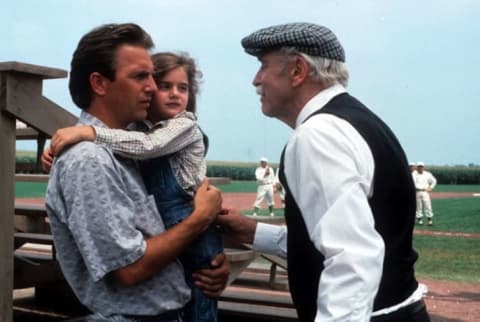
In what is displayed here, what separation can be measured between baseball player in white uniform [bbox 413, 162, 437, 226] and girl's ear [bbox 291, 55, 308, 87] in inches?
844

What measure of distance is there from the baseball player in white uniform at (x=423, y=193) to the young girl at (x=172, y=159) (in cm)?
2103

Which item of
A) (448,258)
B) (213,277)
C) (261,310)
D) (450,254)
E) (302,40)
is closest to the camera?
(302,40)

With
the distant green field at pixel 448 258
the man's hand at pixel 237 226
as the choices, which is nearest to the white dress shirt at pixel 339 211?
the man's hand at pixel 237 226

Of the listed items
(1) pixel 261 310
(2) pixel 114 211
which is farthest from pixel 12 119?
(1) pixel 261 310

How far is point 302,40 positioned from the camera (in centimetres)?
204

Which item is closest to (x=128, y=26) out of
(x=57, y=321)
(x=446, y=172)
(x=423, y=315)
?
(x=423, y=315)

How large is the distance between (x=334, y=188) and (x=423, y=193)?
23437 mm

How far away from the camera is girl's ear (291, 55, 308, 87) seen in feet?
6.72

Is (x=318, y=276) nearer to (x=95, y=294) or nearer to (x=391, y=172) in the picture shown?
(x=391, y=172)

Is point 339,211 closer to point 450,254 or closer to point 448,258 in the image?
point 448,258

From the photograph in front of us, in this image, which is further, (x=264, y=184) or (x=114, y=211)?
(x=264, y=184)

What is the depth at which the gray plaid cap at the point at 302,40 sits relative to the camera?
2043 millimetres

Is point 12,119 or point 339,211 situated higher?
point 339,211

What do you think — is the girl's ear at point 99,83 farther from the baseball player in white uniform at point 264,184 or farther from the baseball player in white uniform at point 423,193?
the baseball player in white uniform at point 264,184
